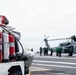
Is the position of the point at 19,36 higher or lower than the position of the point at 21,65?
higher

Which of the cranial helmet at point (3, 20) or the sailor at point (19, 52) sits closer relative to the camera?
the sailor at point (19, 52)

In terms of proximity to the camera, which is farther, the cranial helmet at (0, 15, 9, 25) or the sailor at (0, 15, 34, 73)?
the cranial helmet at (0, 15, 9, 25)

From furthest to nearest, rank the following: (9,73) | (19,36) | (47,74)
Result: (47,74) → (19,36) → (9,73)

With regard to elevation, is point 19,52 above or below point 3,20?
below

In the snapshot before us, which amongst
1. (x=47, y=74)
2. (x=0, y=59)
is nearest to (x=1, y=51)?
(x=0, y=59)

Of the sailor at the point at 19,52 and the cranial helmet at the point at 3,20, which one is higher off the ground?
the cranial helmet at the point at 3,20

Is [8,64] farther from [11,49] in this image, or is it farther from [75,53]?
[75,53]

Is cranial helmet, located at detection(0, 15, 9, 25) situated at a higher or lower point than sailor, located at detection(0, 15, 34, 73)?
higher

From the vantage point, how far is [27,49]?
28.3 feet

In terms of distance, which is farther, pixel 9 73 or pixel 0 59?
pixel 9 73

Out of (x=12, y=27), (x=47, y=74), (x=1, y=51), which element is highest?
(x=12, y=27)

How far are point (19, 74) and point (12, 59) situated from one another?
56 cm

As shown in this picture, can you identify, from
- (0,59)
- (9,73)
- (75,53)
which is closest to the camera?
(0,59)

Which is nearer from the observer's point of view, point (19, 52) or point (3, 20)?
point (19, 52)
